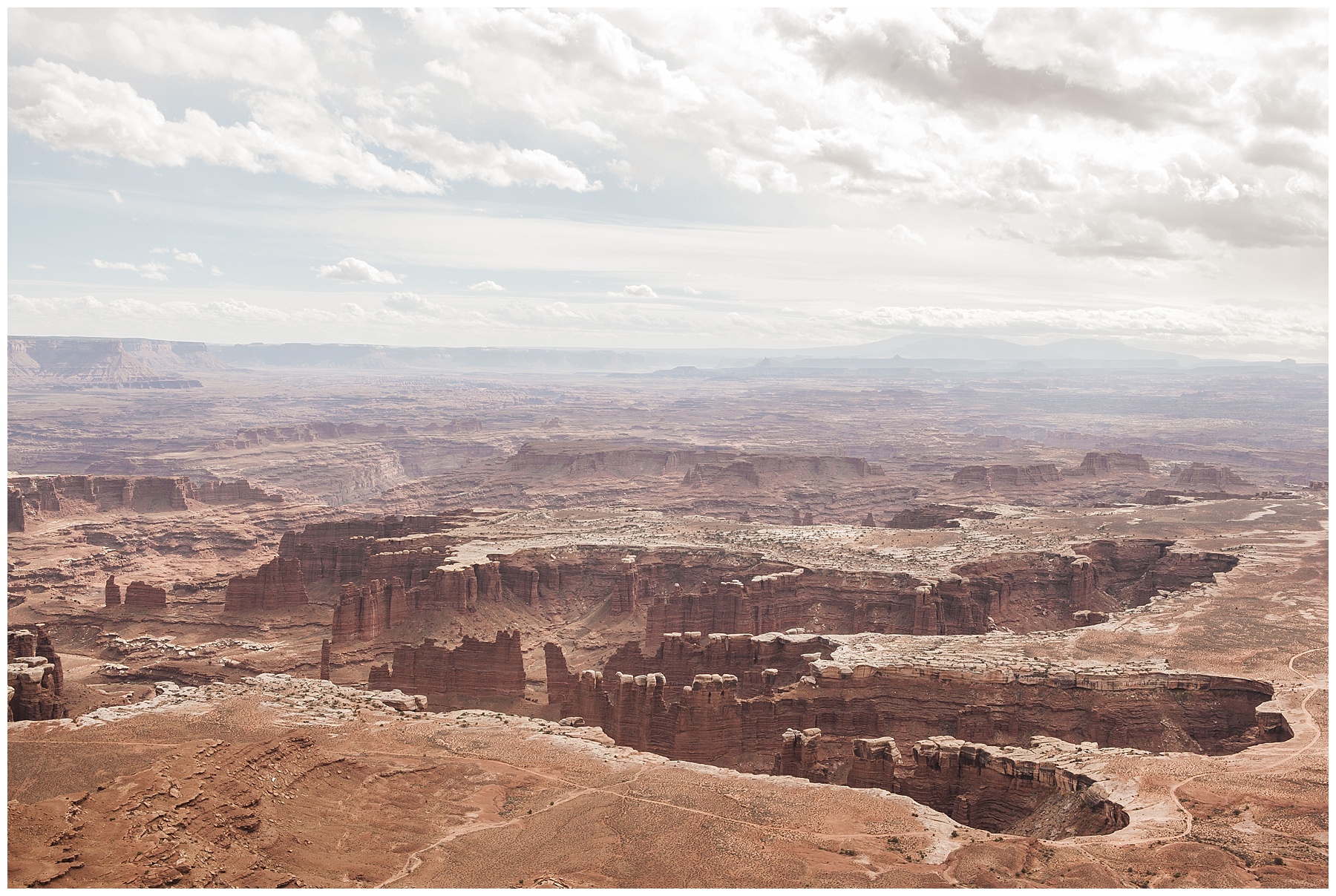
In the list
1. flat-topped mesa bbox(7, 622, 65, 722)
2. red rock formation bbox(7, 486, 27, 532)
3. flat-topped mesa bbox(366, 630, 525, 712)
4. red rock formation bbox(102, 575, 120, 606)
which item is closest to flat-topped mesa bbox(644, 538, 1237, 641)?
flat-topped mesa bbox(366, 630, 525, 712)

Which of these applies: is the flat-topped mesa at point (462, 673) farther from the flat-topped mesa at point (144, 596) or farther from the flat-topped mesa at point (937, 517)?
the flat-topped mesa at point (937, 517)

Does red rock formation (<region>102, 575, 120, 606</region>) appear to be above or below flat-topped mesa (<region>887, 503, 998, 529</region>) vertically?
below

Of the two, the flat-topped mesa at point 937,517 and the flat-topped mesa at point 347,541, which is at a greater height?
the flat-topped mesa at point 937,517

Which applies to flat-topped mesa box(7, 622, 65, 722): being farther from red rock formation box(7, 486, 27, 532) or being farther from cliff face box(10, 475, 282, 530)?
cliff face box(10, 475, 282, 530)

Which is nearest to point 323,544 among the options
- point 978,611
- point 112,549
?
point 112,549

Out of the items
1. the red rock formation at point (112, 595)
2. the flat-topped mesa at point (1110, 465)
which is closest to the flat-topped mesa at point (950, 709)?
the red rock formation at point (112, 595)

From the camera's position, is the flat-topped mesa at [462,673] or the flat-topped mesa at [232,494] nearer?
the flat-topped mesa at [462,673]

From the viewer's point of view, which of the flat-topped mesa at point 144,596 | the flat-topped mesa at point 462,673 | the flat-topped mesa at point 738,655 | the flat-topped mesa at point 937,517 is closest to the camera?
the flat-topped mesa at point 738,655
